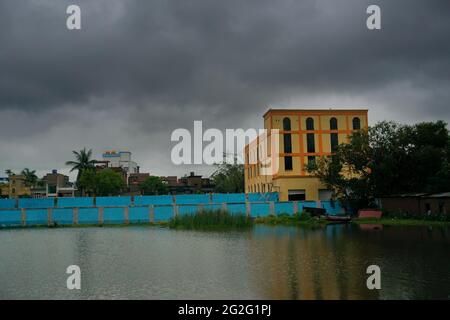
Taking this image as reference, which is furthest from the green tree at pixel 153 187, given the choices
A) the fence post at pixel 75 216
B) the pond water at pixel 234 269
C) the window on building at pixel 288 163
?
the pond water at pixel 234 269

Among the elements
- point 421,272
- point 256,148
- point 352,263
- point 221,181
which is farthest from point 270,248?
point 221,181

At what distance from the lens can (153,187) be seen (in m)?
98.1

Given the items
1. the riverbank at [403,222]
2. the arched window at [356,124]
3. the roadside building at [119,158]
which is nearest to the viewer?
the riverbank at [403,222]

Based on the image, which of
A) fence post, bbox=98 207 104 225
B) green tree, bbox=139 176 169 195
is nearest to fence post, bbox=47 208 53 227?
fence post, bbox=98 207 104 225

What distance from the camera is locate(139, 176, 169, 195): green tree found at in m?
97.9

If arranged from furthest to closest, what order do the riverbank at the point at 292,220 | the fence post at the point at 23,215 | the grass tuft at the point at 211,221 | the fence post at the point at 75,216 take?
the fence post at the point at 75,216 → the fence post at the point at 23,215 → the riverbank at the point at 292,220 → the grass tuft at the point at 211,221

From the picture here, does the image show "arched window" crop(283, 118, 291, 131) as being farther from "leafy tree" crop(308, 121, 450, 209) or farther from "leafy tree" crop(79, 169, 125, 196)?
"leafy tree" crop(79, 169, 125, 196)

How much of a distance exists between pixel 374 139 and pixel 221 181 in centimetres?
4340

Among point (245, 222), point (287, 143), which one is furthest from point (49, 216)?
point (287, 143)

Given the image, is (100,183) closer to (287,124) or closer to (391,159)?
(287,124)

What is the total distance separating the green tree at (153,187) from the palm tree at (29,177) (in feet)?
75.6

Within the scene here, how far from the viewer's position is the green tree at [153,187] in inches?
3853

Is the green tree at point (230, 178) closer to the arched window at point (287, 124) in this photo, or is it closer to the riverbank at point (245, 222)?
the arched window at point (287, 124)
